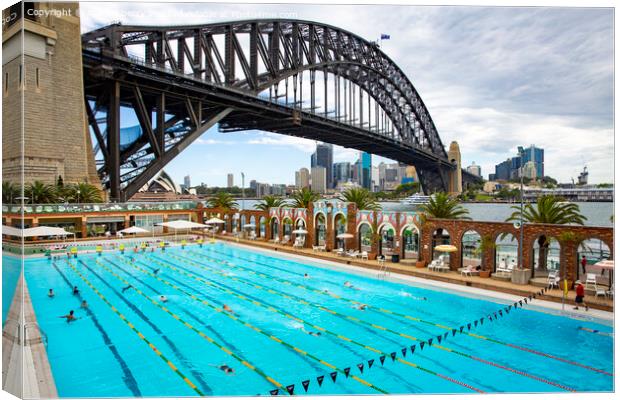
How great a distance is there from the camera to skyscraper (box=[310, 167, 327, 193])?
241 feet

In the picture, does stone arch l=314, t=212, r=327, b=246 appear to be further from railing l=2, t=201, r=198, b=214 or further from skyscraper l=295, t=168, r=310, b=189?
skyscraper l=295, t=168, r=310, b=189

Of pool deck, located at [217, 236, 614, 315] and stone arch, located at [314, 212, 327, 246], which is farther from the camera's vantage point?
stone arch, located at [314, 212, 327, 246]

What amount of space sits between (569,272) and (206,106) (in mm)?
32669

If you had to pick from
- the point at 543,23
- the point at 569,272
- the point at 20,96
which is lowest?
the point at 569,272

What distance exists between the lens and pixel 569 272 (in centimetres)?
1490

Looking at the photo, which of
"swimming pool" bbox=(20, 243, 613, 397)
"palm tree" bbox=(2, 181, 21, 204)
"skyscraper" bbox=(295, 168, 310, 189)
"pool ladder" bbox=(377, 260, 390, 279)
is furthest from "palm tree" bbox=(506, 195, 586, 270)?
"skyscraper" bbox=(295, 168, 310, 189)

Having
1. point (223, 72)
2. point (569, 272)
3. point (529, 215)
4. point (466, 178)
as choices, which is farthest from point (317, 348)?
point (466, 178)

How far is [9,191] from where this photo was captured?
29.6 feet

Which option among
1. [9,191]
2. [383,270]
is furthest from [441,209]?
[9,191]

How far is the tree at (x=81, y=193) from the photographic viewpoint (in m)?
25.5

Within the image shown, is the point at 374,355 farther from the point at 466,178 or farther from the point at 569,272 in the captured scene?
the point at 466,178

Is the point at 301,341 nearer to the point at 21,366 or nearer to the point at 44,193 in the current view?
the point at 21,366

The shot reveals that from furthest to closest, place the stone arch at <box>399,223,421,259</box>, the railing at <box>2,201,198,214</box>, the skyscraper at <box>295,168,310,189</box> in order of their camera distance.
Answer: the skyscraper at <box>295,168,310,189</box>, the railing at <box>2,201,198,214</box>, the stone arch at <box>399,223,421,259</box>

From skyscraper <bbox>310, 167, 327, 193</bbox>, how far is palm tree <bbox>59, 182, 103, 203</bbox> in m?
45.7
